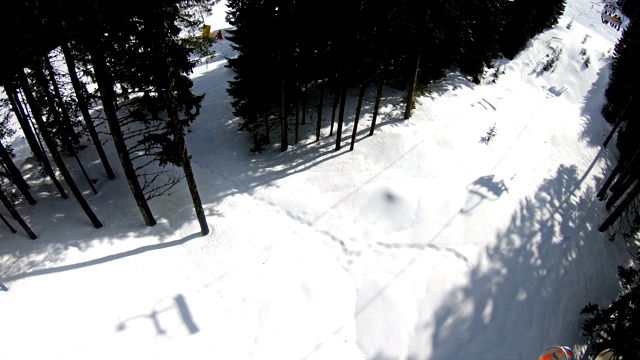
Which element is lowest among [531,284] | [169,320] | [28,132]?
[531,284]

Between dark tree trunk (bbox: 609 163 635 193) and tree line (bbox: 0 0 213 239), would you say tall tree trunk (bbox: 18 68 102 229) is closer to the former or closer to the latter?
tree line (bbox: 0 0 213 239)

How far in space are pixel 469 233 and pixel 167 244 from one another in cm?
1200

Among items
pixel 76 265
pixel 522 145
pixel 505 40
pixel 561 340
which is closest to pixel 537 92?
pixel 505 40

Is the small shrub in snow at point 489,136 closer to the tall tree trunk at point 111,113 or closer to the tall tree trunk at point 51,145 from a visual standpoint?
the tall tree trunk at point 111,113

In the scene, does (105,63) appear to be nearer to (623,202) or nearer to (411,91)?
(411,91)

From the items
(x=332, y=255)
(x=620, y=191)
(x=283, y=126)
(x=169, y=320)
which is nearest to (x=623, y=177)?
(x=620, y=191)

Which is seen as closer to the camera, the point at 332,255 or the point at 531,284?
the point at 332,255

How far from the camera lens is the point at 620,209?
14.7m

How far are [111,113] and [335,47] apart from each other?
30.8ft

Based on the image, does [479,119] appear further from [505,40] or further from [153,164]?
[153,164]

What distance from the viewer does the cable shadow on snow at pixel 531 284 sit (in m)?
11.3

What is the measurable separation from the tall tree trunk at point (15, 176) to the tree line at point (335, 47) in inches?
357

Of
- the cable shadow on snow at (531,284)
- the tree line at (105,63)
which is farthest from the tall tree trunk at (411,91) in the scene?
the tree line at (105,63)

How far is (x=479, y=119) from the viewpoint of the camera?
19859mm
